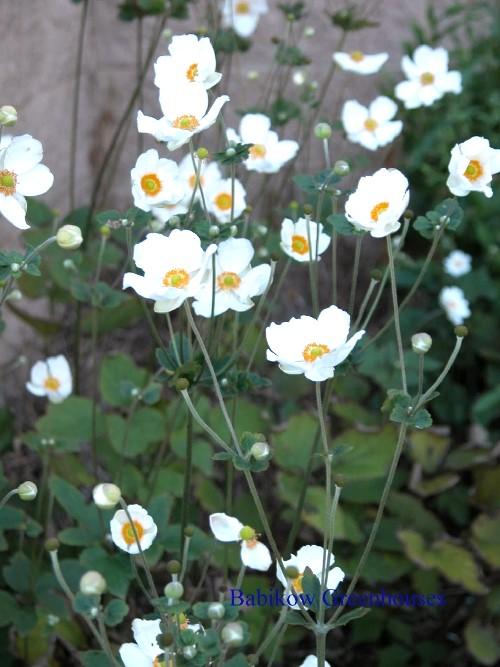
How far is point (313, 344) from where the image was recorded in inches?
43.2

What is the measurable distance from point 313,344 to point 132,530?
11.6 inches

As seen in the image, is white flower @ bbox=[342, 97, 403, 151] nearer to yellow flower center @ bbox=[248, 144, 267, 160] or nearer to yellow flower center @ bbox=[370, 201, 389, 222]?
yellow flower center @ bbox=[248, 144, 267, 160]

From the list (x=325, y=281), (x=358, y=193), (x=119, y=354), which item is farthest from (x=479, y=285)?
(x=358, y=193)

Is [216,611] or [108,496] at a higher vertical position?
[108,496]

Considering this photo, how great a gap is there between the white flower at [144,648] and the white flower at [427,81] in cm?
114

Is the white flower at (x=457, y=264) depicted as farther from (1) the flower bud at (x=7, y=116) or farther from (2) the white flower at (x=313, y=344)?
(1) the flower bud at (x=7, y=116)

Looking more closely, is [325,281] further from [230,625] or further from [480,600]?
[230,625]

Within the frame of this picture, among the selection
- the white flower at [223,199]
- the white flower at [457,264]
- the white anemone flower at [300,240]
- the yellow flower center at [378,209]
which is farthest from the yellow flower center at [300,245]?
the white flower at [457,264]

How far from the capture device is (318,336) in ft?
3.62

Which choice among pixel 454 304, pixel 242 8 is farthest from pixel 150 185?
pixel 454 304

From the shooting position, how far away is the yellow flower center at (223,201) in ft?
4.88

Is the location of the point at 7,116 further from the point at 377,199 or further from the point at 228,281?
the point at 377,199

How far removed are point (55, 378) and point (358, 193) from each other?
0.75 m

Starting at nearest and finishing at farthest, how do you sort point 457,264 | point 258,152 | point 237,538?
point 237,538 < point 258,152 < point 457,264
